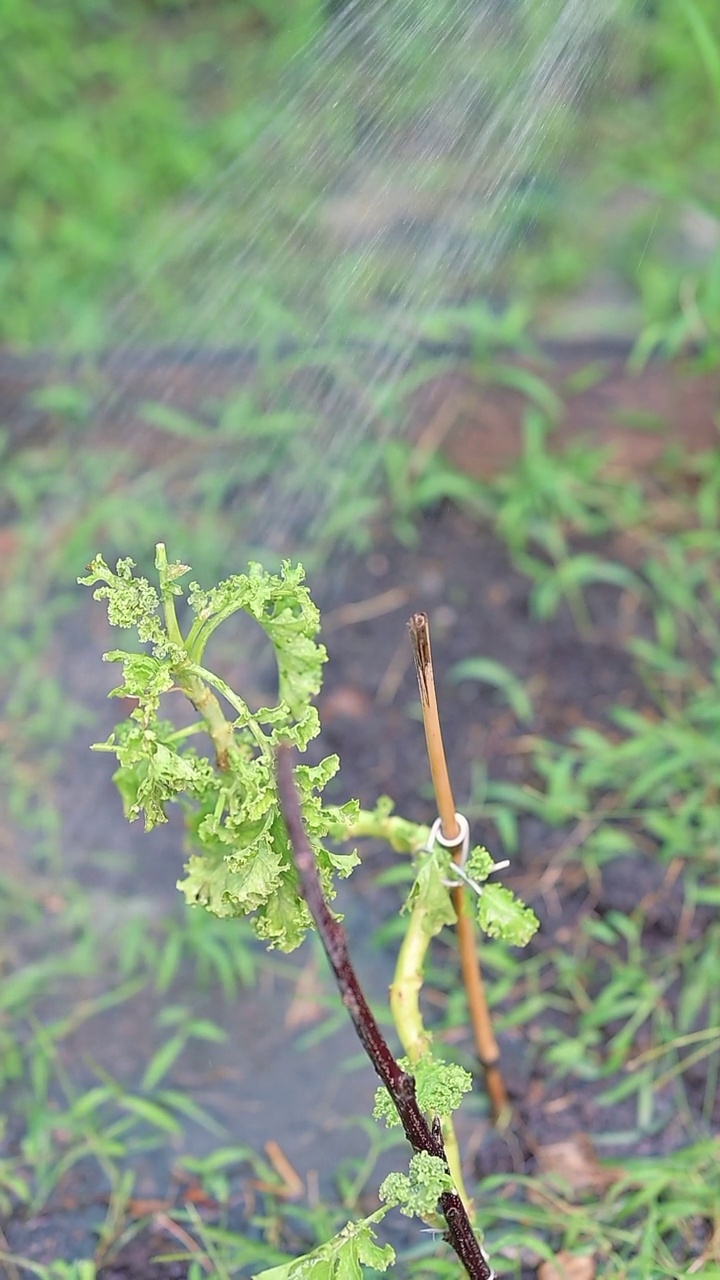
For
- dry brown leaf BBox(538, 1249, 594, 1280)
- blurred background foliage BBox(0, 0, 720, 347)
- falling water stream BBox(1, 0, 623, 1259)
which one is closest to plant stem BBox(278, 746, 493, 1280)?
dry brown leaf BBox(538, 1249, 594, 1280)

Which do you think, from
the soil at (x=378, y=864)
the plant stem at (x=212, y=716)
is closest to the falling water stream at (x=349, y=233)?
the soil at (x=378, y=864)

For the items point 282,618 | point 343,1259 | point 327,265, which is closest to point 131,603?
point 282,618

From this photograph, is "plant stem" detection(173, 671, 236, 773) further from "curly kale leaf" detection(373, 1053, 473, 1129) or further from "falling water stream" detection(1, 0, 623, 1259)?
"falling water stream" detection(1, 0, 623, 1259)

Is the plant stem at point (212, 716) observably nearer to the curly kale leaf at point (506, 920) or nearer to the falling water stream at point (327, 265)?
the curly kale leaf at point (506, 920)

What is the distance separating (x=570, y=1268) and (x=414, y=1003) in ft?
2.00

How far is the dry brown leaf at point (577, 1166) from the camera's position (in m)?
1.98

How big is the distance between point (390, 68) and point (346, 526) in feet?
4.11

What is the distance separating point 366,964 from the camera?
7.68 feet

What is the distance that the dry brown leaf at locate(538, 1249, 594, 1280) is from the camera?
72.2 inches

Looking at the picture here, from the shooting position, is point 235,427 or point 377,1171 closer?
point 377,1171

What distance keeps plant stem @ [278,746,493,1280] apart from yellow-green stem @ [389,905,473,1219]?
55mm

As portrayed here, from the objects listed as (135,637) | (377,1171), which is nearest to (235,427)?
(135,637)

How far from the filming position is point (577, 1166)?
2.01 metres

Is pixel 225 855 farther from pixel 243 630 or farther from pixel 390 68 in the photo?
pixel 390 68
